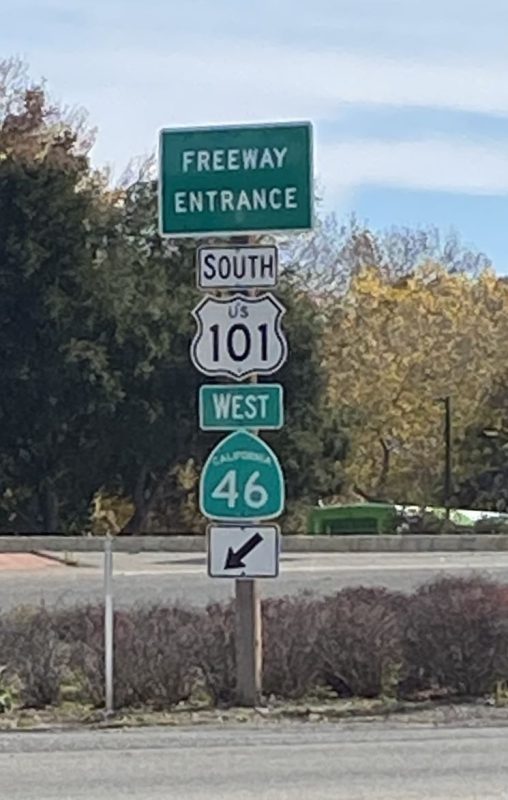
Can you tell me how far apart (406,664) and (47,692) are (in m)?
2.72

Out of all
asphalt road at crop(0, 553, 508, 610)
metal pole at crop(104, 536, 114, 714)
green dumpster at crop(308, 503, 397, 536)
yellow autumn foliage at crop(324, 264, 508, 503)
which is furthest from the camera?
yellow autumn foliage at crop(324, 264, 508, 503)

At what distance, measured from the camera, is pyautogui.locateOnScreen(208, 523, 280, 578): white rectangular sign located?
12430mm

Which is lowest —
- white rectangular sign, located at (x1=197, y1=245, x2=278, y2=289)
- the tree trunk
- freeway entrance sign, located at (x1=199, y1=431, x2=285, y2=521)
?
freeway entrance sign, located at (x1=199, y1=431, x2=285, y2=521)

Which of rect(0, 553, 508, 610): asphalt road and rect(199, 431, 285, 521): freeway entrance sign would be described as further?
rect(0, 553, 508, 610): asphalt road

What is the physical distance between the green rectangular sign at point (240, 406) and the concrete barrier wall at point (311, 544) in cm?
2328

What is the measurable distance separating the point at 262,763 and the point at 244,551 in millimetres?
2590

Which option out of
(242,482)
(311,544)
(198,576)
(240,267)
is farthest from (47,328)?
(242,482)

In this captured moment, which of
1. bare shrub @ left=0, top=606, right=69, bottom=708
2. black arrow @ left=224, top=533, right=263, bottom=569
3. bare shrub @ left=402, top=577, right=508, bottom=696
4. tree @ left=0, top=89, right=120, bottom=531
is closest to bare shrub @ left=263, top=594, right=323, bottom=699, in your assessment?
bare shrub @ left=402, top=577, right=508, bottom=696

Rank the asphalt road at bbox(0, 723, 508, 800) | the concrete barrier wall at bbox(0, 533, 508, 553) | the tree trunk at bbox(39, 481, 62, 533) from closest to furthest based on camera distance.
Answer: the asphalt road at bbox(0, 723, 508, 800)
the concrete barrier wall at bbox(0, 533, 508, 553)
the tree trunk at bbox(39, 481, 62, 533)

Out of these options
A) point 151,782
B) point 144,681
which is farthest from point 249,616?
point 151,782

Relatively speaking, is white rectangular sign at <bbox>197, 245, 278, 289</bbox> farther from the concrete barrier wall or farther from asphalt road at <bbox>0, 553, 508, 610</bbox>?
the concrete barrier wall

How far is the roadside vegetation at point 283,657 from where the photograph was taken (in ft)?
41.4

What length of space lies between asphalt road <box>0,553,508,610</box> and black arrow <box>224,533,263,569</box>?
285 inches

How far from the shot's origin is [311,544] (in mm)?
36281
